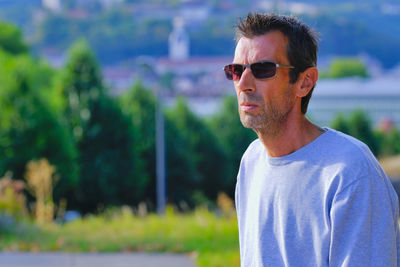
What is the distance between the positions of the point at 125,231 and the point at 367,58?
13587 cm

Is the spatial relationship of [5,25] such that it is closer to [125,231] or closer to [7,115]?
[7,115]

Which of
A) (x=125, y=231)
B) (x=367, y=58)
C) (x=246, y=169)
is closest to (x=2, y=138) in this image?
(x=125, y=231)

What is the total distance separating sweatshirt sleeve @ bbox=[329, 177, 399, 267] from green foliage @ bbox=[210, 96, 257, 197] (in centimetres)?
4264

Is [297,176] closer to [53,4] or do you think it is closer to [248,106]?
[248,106]

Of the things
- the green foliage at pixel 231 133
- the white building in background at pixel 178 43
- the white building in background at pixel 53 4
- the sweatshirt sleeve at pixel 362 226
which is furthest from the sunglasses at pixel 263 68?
the white building in background at pixel 53 4

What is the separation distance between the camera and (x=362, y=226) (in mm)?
1480

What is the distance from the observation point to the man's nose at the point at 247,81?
5.60 ft

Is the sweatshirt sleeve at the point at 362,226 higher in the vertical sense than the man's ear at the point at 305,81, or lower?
→ lower

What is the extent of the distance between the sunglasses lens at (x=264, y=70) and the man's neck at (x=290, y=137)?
120 millimetres

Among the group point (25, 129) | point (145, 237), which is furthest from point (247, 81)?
point (25, 129)

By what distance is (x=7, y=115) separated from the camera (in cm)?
2634

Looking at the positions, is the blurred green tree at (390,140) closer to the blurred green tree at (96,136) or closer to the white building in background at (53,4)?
the blurred green tree at (96,136)

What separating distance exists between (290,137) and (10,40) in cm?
6919

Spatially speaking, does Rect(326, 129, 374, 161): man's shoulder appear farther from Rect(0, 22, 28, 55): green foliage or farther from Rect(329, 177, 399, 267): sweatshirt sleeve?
Rect(0, 22, 28, 55): green foliage
